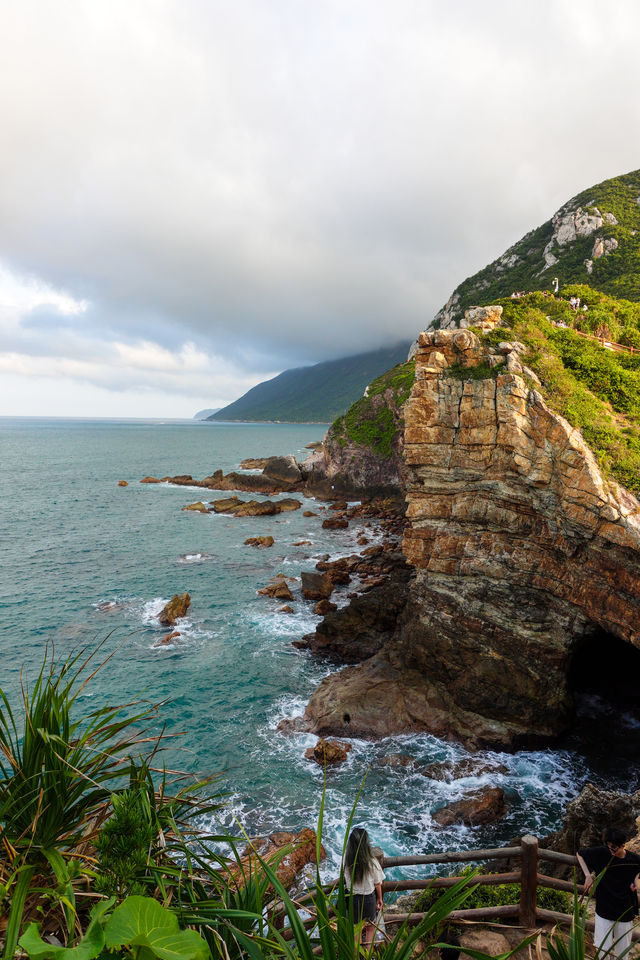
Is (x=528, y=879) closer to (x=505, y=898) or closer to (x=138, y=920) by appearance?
(x=505, y=898)

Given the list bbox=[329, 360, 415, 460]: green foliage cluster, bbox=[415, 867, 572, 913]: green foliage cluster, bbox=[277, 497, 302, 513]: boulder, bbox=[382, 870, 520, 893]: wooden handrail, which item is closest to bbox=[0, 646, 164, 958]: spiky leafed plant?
bbox=[382, 870, 520, 893]: wooden handrail

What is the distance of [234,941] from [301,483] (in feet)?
220

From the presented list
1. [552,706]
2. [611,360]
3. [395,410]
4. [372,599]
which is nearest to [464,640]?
[552,706]

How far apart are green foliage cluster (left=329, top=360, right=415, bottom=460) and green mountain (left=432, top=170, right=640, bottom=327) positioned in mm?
12175

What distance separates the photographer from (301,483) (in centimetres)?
6975

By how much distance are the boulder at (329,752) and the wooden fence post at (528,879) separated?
11.2 meters

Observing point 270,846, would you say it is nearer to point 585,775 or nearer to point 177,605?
point 585,775

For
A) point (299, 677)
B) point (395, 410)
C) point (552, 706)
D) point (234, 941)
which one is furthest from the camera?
point (395, 410)

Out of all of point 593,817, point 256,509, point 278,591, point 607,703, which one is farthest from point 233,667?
point 256,509

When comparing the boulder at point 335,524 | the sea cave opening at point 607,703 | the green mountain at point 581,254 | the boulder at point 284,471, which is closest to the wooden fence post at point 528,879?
the sea cave opening at point 607,703

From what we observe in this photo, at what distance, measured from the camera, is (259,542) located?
41344 millimetres

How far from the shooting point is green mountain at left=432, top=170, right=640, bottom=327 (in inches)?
1812

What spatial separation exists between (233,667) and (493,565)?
13.4 metres

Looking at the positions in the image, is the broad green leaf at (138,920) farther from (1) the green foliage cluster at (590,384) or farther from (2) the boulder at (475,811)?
(1) the green foliage cluster at (590,384)
